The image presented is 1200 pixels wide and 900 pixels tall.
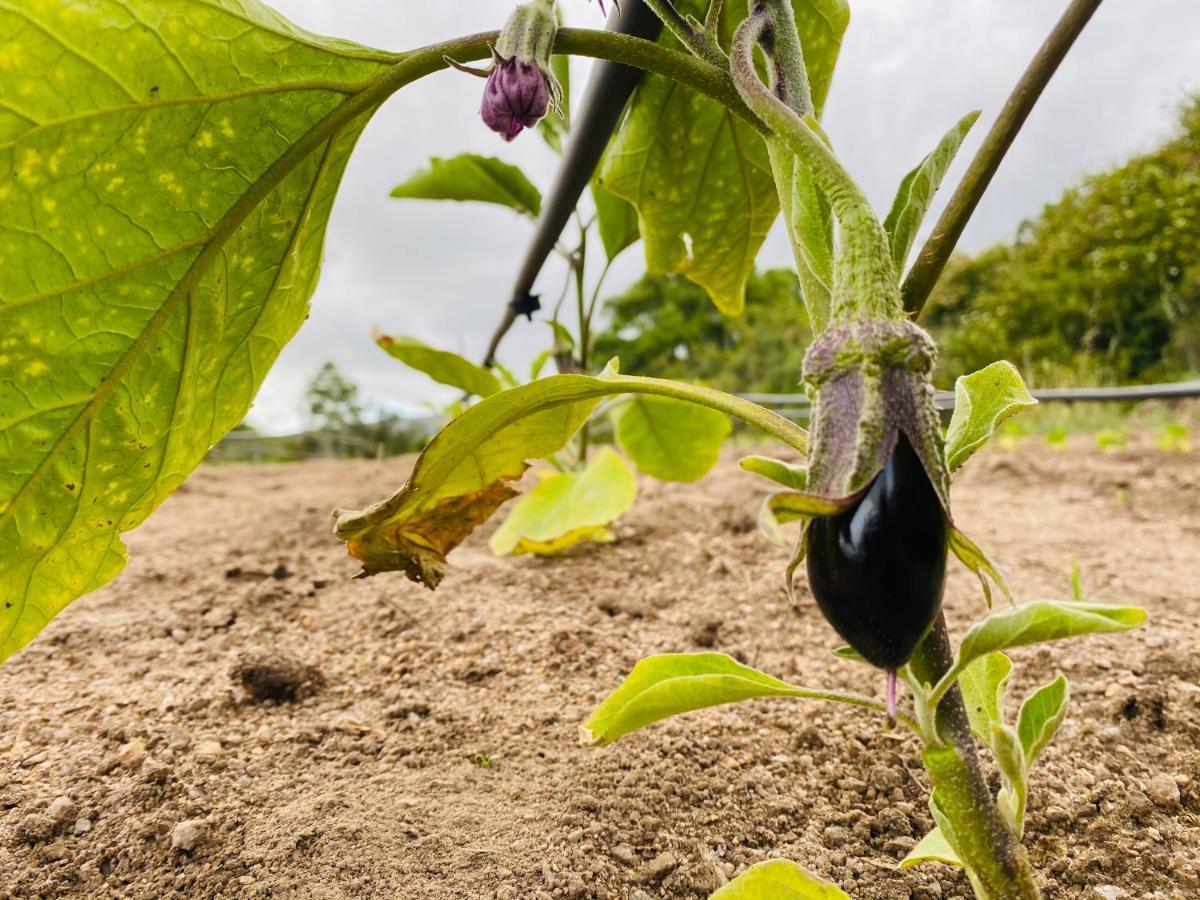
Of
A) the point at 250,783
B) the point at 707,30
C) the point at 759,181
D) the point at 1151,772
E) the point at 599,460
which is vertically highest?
the point at 759,181

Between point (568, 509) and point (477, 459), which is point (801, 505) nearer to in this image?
point (477, 459)

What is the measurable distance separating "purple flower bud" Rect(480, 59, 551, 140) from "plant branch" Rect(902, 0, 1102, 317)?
0.28 meters

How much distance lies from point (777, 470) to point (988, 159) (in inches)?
11.1

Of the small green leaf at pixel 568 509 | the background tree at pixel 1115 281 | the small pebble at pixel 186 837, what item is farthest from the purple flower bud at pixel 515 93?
the background tree at pixel 1115 281

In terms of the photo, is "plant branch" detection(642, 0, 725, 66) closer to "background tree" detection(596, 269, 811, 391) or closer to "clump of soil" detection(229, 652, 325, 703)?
"clump of soil" detection(229, 652, 325, 703)

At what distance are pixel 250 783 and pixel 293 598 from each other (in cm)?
58

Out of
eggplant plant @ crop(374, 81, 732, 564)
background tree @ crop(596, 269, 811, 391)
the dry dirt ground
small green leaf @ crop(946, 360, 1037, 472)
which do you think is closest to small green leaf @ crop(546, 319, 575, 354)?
eggplant plant @ crop(374, 81, 732, 564)

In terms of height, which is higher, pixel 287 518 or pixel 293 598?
pixel 287 518

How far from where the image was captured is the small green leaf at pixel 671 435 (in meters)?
1.48

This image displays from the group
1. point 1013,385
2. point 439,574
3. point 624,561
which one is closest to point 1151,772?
point 1013,385

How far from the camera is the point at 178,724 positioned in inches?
31.2

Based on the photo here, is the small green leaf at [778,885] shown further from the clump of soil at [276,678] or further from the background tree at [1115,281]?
the background tree at [1115,281]

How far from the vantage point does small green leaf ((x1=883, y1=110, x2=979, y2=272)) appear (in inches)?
17.9

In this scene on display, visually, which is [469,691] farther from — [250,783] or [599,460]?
[599,460]
